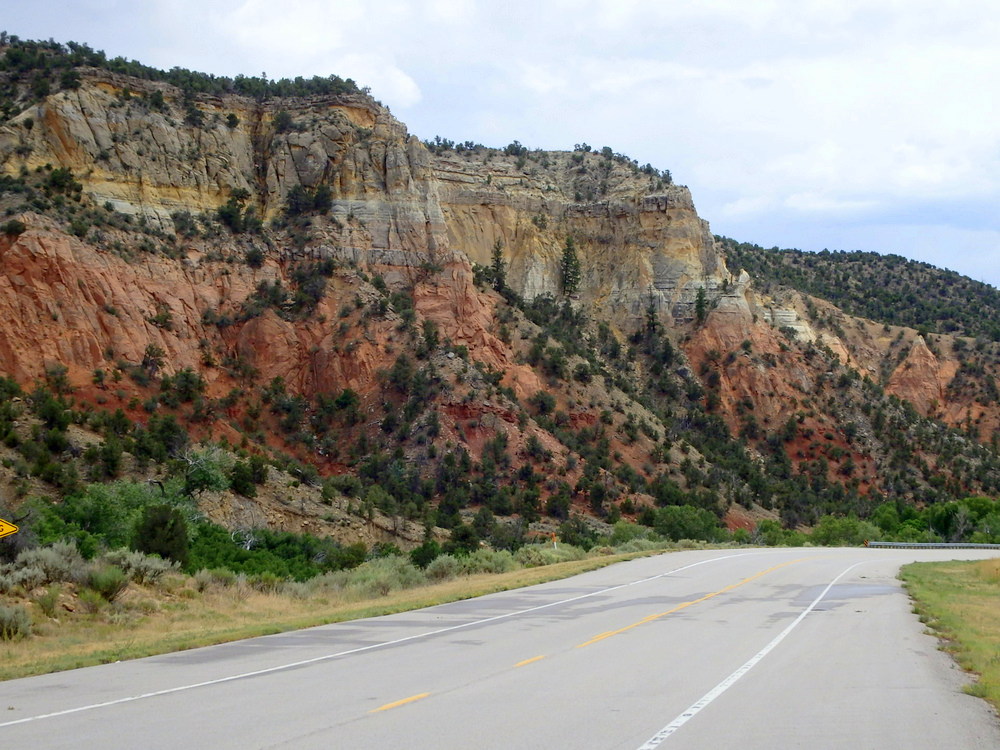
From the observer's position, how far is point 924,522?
58906mm

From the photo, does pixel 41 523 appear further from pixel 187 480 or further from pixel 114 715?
pixel 114 715

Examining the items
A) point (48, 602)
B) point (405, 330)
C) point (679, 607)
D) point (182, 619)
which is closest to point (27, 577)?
point (48, 602)

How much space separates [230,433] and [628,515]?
22.4 metres

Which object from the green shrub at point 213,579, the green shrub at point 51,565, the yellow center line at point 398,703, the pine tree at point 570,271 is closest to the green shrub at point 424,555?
the green shrub at point 213,579

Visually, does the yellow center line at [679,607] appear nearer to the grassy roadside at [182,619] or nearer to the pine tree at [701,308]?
the grassy roadside at [182,619]

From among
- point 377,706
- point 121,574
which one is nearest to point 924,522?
point 121,574

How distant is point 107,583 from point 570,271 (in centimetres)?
6814

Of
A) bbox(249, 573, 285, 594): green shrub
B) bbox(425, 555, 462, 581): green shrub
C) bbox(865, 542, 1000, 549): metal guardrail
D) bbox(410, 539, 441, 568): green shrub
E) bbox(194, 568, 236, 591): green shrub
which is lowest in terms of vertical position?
bbox(865, 542, 1000, 549): metal guardrail

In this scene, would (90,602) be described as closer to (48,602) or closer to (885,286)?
(48,602)

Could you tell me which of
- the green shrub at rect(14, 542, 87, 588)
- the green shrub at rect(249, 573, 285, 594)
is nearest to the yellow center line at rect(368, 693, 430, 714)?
the green shrub at rect(14, 542, 87, 588)

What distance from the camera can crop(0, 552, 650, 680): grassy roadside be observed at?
46.6 ft

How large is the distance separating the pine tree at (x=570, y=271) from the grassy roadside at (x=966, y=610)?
168ft

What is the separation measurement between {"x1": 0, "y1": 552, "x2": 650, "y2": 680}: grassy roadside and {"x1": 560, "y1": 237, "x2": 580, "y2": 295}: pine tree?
5909 centimetres

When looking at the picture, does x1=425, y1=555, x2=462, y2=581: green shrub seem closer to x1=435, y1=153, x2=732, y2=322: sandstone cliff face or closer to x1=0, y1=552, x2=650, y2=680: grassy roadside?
x1=0, y1=552, x2=650, y2=680: grassy roadside
